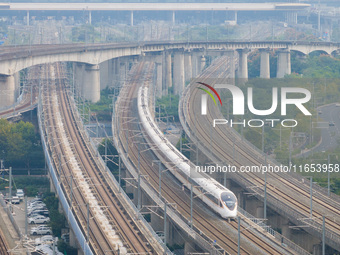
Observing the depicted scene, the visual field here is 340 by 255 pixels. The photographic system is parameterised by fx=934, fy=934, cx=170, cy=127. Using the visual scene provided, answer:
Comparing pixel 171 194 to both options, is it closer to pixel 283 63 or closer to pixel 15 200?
pixel 15 200

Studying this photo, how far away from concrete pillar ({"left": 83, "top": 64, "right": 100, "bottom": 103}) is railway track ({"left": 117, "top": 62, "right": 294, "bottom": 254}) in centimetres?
416

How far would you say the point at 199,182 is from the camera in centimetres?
6838

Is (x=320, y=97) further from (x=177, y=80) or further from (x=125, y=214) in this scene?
(x=125, y=214)

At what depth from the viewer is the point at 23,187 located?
81125 millimetres

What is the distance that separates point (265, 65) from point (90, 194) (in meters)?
81.2

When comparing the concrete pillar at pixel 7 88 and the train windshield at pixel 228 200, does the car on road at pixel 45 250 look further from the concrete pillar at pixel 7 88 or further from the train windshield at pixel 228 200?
the concrete pillar at pixel 7 88

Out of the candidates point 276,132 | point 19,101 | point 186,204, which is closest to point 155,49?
point 19,101

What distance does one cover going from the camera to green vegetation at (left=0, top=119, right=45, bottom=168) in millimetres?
87875

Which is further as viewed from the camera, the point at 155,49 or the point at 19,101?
the point at 155,49

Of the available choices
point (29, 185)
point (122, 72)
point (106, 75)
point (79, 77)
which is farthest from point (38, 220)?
point (106, 75)

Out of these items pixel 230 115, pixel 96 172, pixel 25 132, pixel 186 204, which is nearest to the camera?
pixel 186 204

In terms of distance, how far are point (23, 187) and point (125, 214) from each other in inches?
773

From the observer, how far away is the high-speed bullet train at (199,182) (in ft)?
209

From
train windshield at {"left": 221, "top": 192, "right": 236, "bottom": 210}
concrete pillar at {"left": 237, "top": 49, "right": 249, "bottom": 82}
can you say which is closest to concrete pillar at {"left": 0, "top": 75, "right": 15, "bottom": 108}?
train windshield at {"left": 221, "top": 192, "right": 236, "bottom": 210}
